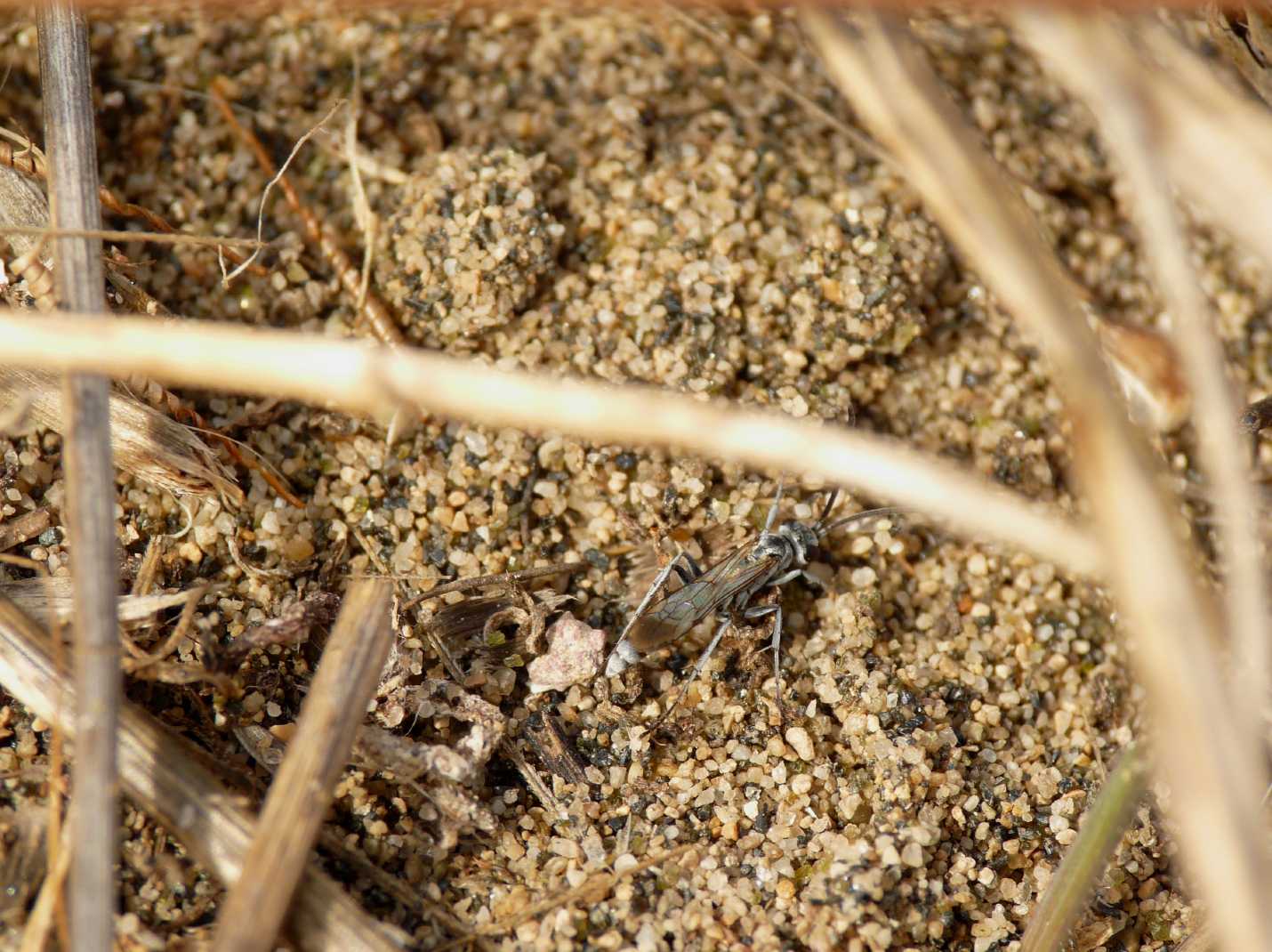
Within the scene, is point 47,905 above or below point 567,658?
below

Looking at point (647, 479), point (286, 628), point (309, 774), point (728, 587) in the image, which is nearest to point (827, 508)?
point (728, 587)

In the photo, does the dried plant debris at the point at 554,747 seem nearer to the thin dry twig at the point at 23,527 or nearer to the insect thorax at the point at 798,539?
the insect thorax at the point at 798,539

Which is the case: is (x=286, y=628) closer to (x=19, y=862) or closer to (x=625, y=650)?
(x=19, y=862)

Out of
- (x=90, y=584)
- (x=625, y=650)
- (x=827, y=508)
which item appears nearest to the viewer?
(x=90, y=584)

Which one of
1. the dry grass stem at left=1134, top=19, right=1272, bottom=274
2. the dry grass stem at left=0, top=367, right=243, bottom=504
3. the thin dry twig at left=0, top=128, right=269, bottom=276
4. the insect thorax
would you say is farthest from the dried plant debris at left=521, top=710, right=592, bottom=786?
the dry grass stem at left=1134, top=19, right=1272, bottom=274

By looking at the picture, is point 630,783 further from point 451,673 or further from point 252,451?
point 252,451
